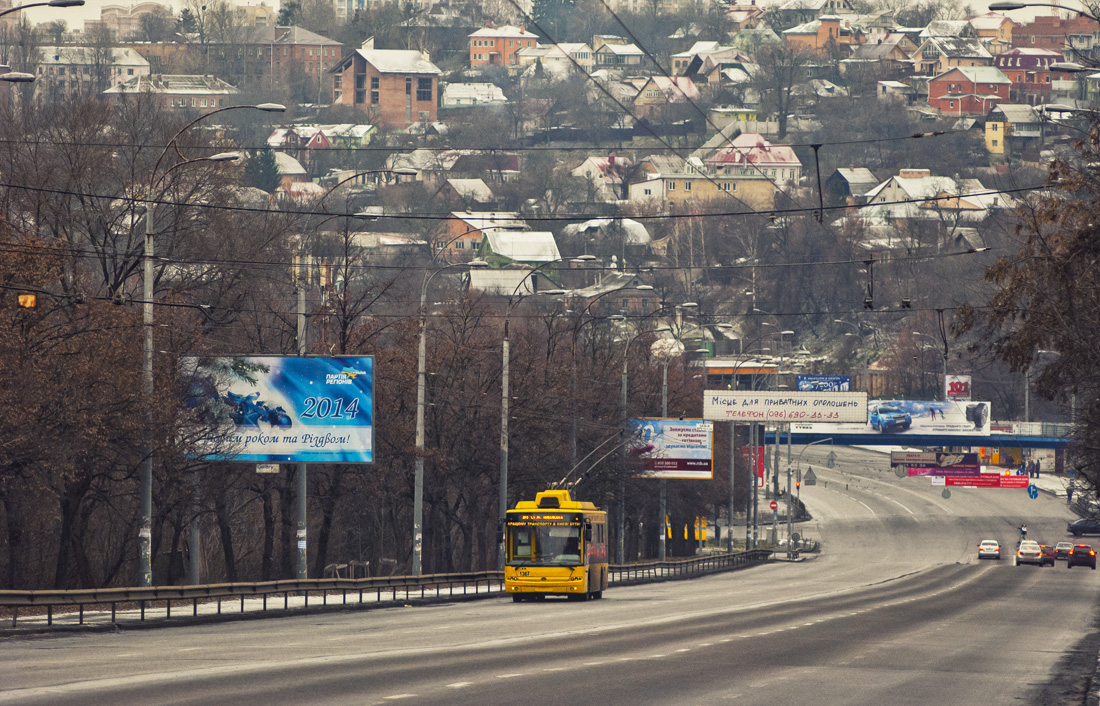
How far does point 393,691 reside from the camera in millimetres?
18438

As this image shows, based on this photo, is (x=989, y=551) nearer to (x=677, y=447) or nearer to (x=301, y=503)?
(x=677, y=447)

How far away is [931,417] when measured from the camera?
101 m

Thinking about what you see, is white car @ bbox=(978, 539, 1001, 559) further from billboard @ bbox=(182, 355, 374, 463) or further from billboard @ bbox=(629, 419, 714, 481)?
billboard @ bbox=(182, 355, 374, 463)

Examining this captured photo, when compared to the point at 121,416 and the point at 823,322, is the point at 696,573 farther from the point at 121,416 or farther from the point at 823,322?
the point at 823,322

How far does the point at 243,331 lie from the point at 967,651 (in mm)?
34126

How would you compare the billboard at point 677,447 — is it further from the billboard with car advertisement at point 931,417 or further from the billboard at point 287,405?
the billboard with car advertisement at point 931,417

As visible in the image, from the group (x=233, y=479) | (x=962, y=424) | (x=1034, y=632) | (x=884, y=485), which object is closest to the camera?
(x=1034, y=632)

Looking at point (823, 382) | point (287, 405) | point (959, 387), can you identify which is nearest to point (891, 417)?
point (823, 382)

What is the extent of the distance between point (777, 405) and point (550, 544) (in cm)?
4027

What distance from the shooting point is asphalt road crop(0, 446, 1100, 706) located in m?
18.6

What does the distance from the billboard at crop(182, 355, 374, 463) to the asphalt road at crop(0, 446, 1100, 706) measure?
491cm

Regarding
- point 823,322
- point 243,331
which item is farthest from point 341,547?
point 823,322

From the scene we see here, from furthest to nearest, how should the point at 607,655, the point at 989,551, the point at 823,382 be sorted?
1. the point at 823,382
2. the point at 989,551
3. the point at 607,655

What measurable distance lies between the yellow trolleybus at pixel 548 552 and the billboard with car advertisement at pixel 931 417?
59.0 metres
